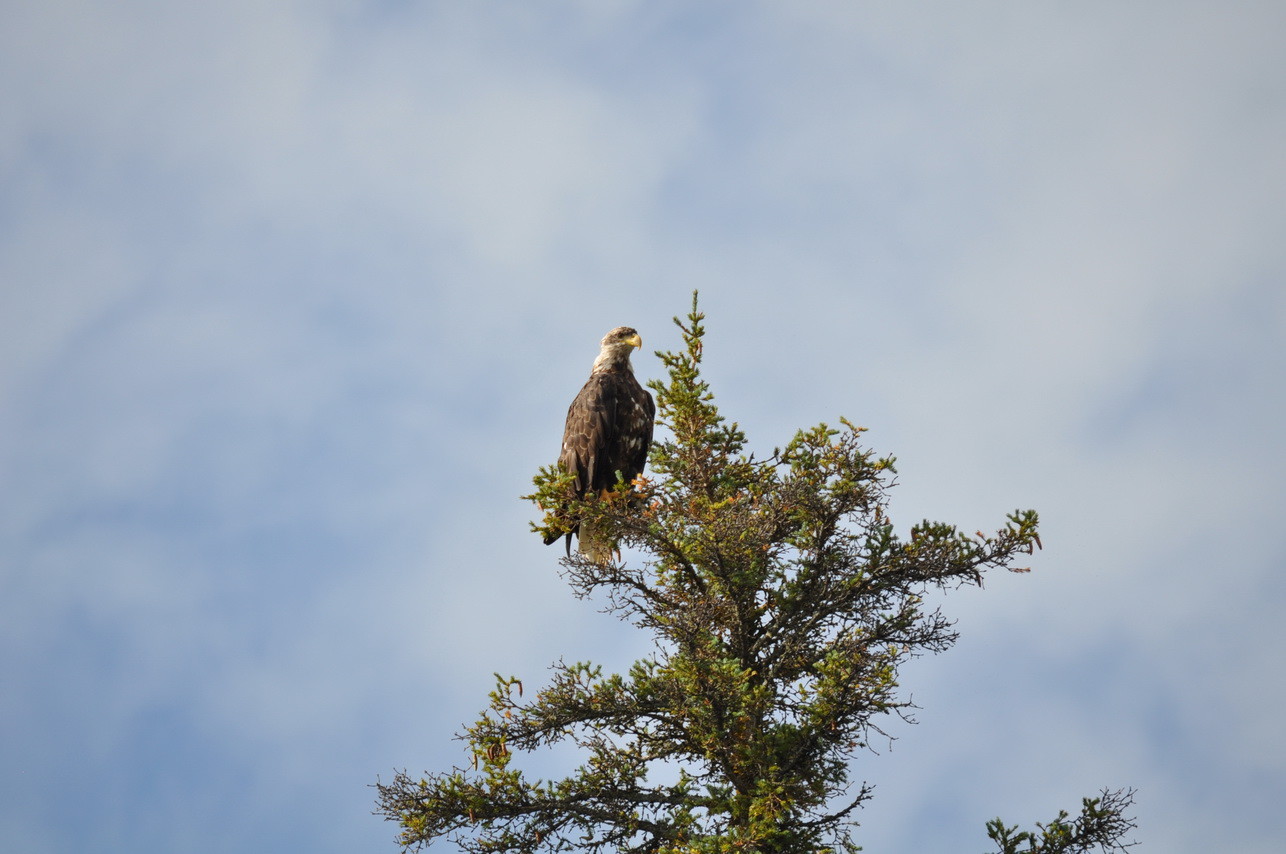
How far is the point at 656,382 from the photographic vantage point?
1084 cm

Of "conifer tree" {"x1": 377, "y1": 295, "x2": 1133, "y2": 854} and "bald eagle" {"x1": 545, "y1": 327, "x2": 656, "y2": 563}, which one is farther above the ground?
"bald eagle" {"x1": 545, "y1": 327, "x2": 656, "y2": 563}

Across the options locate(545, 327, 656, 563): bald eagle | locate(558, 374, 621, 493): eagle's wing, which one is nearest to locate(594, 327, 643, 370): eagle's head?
locate(545, 327, 656, 563): bald eagle

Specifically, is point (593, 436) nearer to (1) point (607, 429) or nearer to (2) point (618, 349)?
(1) point (607, 429)

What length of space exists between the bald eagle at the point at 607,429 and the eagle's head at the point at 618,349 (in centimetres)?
1

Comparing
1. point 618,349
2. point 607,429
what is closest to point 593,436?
point 607,429

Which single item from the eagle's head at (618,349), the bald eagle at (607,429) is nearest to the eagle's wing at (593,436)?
the bald eagle at (607,429)

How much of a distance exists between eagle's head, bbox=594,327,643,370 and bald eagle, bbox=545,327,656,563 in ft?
0.04

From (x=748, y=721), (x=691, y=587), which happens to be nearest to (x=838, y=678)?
(x=748, y=721)

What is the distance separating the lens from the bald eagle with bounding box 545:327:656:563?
14055mm

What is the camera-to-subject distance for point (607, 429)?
1410cm

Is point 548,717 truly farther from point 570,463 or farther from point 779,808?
point 570,463

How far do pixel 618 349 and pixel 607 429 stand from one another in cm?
146

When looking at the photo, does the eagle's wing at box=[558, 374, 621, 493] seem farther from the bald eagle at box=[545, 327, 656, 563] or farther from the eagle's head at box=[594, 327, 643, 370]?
the eagle's head at box=[594, 327, 643, 370]

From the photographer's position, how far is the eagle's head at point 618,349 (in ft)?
49.1
